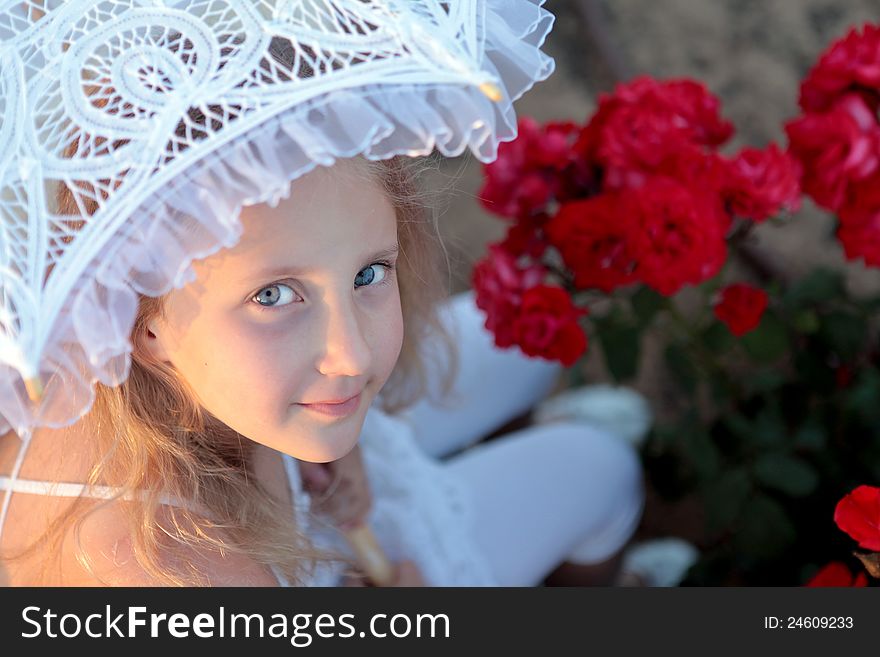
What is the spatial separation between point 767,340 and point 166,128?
990 mm

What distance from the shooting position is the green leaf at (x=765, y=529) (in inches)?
52.5

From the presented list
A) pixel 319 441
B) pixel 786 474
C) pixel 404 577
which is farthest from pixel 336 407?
pixel 786 474

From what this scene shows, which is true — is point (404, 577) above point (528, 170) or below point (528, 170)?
below

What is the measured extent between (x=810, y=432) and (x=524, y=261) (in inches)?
20.6

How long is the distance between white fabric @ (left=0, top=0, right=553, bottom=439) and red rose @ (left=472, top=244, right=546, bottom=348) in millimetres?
471

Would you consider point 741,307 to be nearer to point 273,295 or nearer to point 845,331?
point 845,331

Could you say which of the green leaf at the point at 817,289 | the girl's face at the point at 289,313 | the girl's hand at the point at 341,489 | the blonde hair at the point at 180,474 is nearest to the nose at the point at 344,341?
the girl's face at the point at 289,313

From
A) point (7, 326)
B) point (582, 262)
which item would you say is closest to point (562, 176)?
point (582, 262)

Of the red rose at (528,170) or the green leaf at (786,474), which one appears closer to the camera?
the red rose at (528,170)

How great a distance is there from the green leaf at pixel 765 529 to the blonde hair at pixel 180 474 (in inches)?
27.9

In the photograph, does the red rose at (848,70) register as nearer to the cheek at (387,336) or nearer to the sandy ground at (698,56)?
the cheek at (387,336)

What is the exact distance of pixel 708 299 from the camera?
1.29m

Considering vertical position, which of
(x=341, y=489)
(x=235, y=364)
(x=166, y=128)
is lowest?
(x=341, y=489)

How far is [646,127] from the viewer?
1.09 metres
